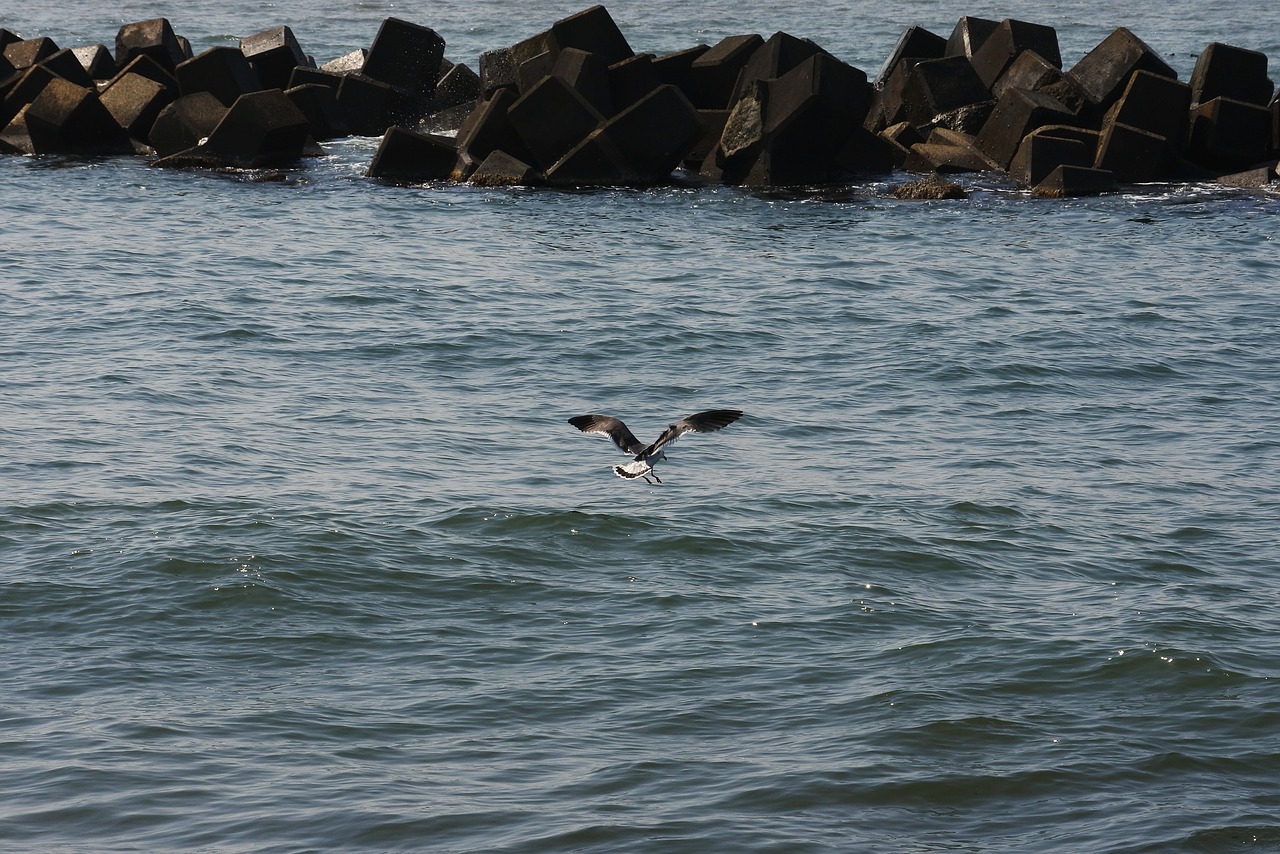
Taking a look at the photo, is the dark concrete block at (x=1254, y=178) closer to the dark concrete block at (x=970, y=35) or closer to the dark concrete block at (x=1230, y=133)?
the dark concrete block at (x=1230, y=133)

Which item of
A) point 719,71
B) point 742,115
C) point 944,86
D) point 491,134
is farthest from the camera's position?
point 944,86

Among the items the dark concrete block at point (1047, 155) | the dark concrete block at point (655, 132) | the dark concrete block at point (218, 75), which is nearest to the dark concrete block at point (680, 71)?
the dark concrete block at point (655, 132)

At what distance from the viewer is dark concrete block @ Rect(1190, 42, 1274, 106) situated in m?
25.8

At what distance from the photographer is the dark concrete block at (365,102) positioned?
3014 centimetres

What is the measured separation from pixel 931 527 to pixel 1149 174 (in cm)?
1547

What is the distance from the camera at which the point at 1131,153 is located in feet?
82.3

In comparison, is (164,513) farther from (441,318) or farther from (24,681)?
(441,318)

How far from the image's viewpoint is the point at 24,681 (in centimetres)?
936

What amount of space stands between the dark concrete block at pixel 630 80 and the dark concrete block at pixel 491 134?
1676 mm

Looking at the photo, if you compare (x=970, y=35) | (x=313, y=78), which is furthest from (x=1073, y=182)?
(x=313, y=78)

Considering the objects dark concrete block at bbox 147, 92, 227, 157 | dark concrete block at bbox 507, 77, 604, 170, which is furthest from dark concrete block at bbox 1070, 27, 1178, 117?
dark concrete block at bbox 147, 92, 227, 157

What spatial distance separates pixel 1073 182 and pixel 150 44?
17.9m

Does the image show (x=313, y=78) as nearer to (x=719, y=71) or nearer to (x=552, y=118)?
(x=552, y=118)

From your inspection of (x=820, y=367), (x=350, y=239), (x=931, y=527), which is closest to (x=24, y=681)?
(x=931, y=527)
